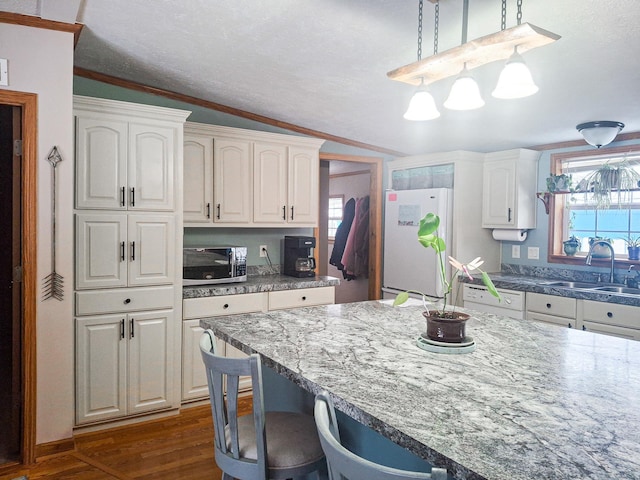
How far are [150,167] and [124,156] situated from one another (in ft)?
0.58

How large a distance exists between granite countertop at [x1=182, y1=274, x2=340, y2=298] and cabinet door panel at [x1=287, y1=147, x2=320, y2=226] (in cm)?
53

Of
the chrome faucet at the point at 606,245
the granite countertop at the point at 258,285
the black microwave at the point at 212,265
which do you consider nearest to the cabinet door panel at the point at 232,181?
the black microwave at the point at 212,265

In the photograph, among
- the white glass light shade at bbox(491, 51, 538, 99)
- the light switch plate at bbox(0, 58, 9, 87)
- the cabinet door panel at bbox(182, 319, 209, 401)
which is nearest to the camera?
the white glass light shade at bbox(491, 51, 538, 99)

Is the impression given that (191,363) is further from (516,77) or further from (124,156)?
(516,77)

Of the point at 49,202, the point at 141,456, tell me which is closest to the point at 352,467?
the point at 141,456

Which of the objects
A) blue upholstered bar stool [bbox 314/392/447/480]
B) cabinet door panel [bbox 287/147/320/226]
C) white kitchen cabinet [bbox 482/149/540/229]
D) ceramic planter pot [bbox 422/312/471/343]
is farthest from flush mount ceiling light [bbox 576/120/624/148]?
blue upholstered bar stool [bbox 314/392/447/480]

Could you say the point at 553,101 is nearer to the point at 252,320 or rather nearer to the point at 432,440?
the point at 252,320

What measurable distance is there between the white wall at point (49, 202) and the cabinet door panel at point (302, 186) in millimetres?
1818

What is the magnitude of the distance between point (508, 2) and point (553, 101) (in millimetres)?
1326

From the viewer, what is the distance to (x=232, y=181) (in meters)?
3.83

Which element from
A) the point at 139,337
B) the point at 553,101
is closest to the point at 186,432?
the point at 139,337

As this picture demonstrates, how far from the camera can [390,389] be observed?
1.36 metres

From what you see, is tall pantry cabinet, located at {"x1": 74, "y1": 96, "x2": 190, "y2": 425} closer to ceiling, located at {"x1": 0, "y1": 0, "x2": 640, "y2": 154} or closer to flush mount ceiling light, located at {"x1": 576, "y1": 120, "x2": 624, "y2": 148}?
ceiling, located at {"x1": 0, "y1": 0, "x2": 640, "y2": 154}

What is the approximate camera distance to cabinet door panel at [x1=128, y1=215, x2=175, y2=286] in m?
3.20
